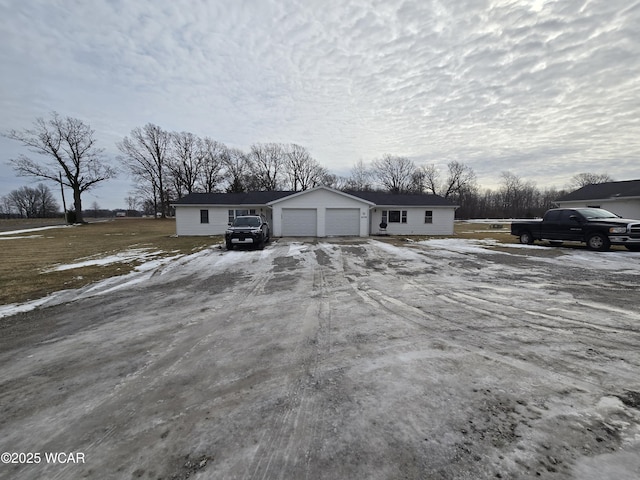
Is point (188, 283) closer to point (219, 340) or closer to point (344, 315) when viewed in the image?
point (219, 340)

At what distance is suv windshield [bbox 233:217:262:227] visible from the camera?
14.7 metres

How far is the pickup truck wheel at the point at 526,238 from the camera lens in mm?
14205

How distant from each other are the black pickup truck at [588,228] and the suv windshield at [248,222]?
13246 millimetres

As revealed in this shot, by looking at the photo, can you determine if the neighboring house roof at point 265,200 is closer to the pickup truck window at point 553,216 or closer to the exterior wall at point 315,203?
the exterior wall at point 315,203

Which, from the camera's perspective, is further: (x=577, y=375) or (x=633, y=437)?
(x=577, y=375)

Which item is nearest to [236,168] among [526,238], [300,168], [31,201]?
[300,168]

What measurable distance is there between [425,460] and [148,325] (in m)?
A: 4.26

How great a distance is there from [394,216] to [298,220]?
26.8 feet

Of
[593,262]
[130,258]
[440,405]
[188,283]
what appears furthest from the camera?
[130,258]

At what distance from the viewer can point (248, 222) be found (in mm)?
14969

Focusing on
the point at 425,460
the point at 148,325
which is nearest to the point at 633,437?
the point at 425,460

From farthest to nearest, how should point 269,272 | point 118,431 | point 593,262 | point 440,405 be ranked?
point 593,262 < point 269,272 < point 440,405 < point 118,431

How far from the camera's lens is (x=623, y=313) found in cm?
466

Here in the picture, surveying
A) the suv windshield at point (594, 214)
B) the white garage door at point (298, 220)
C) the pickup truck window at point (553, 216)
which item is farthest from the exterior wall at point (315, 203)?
the suv windshield at point (594, 214)
